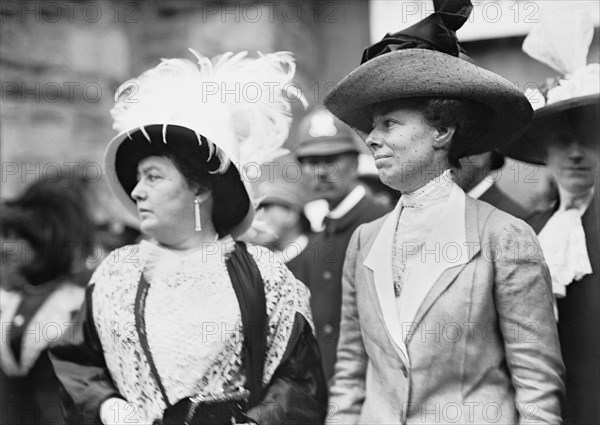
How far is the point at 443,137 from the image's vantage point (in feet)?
10.2

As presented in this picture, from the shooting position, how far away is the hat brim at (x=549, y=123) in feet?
11.1

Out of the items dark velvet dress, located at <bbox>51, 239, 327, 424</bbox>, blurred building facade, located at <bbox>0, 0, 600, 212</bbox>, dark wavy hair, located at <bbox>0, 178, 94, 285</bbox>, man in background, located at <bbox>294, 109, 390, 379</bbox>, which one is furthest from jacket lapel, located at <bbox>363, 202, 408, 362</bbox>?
blurred building facade, located at <bbox>0, 0, 600, 212</bbox>

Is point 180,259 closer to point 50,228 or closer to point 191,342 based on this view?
point 191,342

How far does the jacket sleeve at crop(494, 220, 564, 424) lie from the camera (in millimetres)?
2912

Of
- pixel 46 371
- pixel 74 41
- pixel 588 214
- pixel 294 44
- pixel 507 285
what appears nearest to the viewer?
pixel 507 285

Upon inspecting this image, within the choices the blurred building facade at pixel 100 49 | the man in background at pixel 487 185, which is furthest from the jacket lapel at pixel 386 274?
the blurred building facade at pixel 100 49

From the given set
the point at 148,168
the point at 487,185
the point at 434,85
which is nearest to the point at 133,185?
the point at 148,168

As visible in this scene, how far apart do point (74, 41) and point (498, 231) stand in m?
5.07

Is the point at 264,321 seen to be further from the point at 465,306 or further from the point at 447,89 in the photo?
the point at 447,89

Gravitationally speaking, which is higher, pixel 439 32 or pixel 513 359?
pixel 439 32

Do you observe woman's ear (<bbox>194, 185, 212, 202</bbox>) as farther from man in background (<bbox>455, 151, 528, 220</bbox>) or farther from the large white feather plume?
man in background (<bbox>455, 151, 528, 220</bbox>)

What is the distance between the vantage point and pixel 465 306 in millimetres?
2949

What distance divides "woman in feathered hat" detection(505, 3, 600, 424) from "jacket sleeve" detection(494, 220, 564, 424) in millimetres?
455

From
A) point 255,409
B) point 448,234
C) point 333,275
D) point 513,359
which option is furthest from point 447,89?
point 333,275
